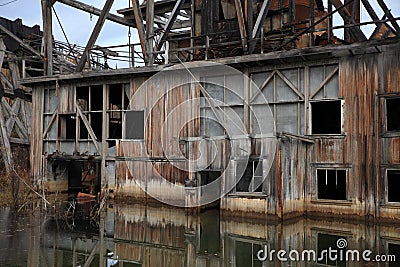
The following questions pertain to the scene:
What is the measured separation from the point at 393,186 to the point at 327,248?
4993mm

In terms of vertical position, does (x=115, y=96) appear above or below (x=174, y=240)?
above

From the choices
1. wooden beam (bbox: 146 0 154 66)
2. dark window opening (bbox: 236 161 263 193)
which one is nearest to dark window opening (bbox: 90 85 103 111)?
wooden beam (bbox: 146 0 154 66)

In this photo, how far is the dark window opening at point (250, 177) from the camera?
15.0 meters

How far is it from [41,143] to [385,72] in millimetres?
15025

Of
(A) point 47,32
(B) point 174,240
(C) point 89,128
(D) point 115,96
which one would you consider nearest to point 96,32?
(A) point 47,32

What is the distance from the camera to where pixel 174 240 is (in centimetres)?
1272

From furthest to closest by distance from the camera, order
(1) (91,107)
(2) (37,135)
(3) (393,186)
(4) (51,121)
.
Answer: (2) (37,135) → (4) (51,121) → (1) (91,107) → (3) (393,186)

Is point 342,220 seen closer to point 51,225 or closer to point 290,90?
point 290,90

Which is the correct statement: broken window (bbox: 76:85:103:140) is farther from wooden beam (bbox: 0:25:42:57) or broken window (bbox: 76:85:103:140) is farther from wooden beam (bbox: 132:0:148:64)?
wooden beam (bbox: 0:25:42:57)

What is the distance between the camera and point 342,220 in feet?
49.5

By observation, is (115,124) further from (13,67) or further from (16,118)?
(13,67)

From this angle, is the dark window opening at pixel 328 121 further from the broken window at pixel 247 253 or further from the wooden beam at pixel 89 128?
the wooden beam at pixel 89 128

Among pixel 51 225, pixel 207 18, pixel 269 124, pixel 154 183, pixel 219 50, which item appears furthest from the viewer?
pixel 207 18

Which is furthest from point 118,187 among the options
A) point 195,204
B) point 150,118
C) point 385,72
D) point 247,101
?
point 385,72
